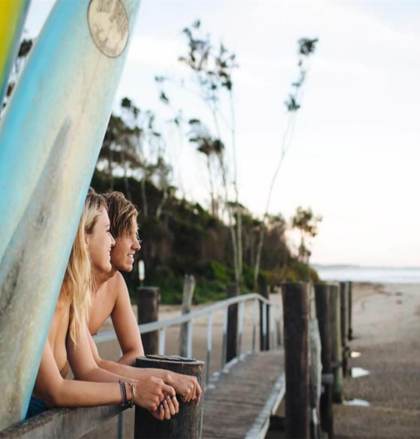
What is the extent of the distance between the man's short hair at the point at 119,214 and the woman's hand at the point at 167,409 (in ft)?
1.91

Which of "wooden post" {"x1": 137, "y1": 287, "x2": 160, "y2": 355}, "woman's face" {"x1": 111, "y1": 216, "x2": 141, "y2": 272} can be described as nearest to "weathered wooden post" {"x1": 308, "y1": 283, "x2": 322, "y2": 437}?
"wooden post" {"x1": 137, "y1": 287, "x2": 160, "y2": 355}

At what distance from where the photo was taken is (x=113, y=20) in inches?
58.8

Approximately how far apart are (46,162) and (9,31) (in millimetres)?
269

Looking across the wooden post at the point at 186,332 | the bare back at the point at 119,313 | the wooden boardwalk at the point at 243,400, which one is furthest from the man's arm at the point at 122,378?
the wooden post at the point at 186,332

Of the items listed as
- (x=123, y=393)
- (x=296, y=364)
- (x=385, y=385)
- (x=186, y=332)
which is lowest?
(x=385, y=385)

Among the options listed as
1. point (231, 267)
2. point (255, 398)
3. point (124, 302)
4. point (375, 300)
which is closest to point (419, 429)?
point (255, 398)

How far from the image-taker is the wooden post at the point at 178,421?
1.73m

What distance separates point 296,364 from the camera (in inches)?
231

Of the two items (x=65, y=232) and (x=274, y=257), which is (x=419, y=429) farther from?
(x=274, y=257)

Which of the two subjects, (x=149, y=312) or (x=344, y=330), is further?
(x=344, y=330)

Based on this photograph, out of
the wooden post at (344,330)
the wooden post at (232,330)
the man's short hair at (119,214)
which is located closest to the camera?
the man's short hair at (119,214)

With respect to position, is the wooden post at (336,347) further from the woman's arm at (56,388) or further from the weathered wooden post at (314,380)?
the woman's arm at (56,388)

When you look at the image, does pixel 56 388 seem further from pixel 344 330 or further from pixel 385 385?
pixel 344 330

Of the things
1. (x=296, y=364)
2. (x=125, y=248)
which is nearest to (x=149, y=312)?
(x=296, y=364)
